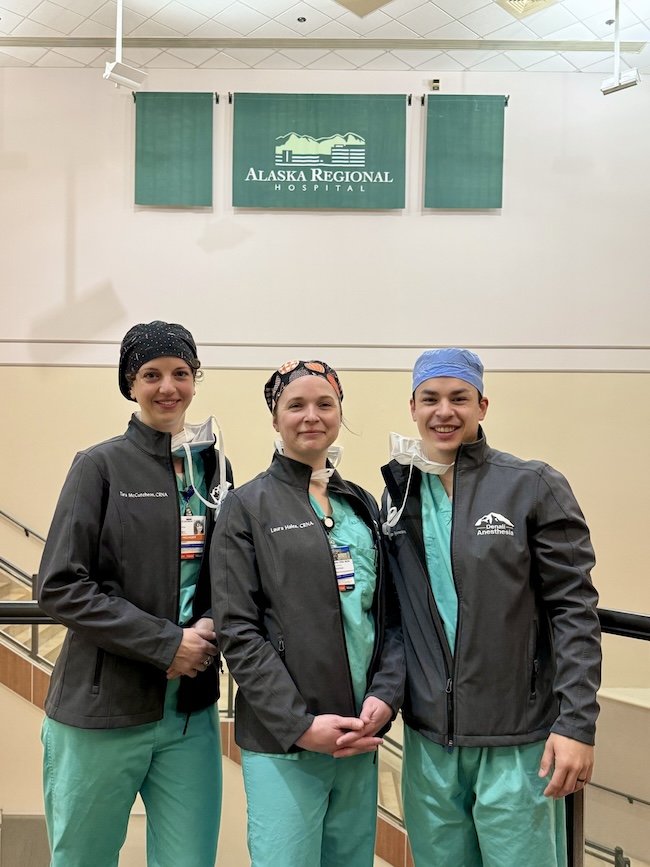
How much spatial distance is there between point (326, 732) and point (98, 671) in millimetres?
665

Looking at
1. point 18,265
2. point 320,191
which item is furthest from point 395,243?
point 18,265

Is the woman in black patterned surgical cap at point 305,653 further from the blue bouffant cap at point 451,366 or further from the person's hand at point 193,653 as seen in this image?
the blue bouffant cap at point 451,366

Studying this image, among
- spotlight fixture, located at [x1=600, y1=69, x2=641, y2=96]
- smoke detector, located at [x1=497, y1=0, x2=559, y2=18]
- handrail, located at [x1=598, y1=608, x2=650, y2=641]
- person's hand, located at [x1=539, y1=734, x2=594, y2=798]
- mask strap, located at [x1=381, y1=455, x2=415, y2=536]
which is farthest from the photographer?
smoke detector, located at [x1=497, y1=0, x2=559, y2=18]

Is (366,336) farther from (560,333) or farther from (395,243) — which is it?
(560,333)

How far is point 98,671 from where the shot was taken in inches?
71.9

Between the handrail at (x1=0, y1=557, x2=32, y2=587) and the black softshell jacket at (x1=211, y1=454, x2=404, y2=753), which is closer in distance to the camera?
the black softshell jacket at (x1=211, y1=454, x2=404, y2=753)

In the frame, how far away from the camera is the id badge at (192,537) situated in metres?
1.93

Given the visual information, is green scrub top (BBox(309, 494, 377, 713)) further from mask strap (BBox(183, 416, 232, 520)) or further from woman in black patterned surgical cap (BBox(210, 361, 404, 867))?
mask strap (BBox(183, 416, 232, 520))

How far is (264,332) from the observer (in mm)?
6805

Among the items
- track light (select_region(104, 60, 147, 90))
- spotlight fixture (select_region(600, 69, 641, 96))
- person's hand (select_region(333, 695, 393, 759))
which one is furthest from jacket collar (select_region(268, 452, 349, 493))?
spotlight fixture (select_region(600, 69, 641, 96))

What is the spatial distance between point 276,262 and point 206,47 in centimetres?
222

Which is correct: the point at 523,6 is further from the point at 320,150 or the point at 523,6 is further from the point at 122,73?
the point at 122,73

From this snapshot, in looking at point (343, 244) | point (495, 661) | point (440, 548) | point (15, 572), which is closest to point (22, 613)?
point (440, 548)

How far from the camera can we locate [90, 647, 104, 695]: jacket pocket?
1.81 meters
